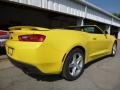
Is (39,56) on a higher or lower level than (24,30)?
lower

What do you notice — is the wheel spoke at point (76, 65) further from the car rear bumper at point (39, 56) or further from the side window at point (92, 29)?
the side window at point (92, 29)

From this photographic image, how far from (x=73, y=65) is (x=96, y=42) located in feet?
4.56

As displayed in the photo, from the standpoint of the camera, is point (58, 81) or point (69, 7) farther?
point (69, 7)

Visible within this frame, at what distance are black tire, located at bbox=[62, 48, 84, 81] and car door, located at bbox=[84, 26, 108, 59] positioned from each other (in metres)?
0.54

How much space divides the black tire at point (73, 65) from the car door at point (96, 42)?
54 cm

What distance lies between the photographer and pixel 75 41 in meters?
4.34

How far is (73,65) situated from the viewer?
4.54m

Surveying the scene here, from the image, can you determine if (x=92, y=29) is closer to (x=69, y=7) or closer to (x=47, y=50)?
(x=47, y=50)

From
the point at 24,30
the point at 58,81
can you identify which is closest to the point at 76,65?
the point at 58,81

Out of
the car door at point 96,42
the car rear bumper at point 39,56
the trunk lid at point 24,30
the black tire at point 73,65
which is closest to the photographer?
the car rear bumper at point 39,56

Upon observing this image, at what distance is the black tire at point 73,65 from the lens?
420 cm

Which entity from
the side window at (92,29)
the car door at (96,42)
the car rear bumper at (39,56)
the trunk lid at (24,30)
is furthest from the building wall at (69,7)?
the car rear bumper at (39,56)

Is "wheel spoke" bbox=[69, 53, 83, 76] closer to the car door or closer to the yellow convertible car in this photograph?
the yellow convertible car

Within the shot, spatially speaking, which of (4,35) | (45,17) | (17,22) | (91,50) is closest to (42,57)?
(91,50)
